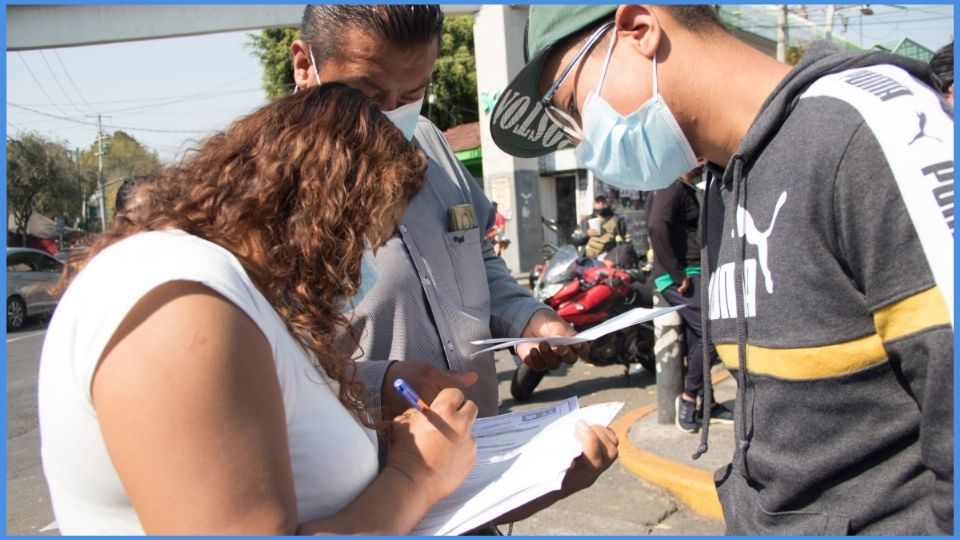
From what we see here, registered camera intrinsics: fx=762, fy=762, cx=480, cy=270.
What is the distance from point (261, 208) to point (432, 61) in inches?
48.0

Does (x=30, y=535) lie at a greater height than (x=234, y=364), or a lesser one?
lesser

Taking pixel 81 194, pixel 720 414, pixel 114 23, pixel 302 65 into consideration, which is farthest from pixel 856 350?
pixel 81 194

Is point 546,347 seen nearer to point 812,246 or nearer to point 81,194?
point 812,246

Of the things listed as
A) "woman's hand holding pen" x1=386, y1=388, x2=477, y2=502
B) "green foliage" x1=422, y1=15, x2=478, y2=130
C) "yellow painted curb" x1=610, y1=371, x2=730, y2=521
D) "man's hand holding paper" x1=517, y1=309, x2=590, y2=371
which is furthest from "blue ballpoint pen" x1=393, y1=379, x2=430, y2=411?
"green foliage" x1=422, y1=15, x2=478, y2=130

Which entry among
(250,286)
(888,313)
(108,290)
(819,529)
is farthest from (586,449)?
(108,290)

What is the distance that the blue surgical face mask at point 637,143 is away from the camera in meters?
1.65

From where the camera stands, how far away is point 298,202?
1.29m

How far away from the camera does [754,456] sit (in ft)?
4.62

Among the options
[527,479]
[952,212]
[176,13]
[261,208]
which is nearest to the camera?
[952,212]

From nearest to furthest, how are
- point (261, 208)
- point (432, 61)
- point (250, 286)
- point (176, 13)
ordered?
point (250, 286)
point (261, 208)
point (432, 61)
point (176, 13)

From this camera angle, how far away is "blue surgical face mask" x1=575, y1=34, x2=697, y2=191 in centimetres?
165

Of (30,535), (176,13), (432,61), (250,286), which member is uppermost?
(176,13)

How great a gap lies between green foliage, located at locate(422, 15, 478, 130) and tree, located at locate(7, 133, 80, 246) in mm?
17538

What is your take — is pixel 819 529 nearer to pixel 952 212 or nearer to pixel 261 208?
pixel 952 212
